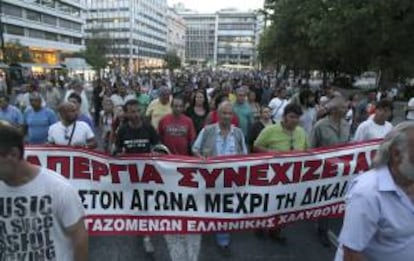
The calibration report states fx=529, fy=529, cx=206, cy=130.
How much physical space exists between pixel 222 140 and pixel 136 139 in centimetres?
95

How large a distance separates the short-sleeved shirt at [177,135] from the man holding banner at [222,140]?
2.61ft

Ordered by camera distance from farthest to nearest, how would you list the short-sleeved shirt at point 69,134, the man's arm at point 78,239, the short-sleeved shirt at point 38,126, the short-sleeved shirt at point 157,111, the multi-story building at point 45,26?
the multi-story building at point 45,26
the short-sleeved shirt at point 157,111
the short-sleeved shirt at point 38,126
the short-sleeved shirt at point 69,134
the man's arm at point 78,239

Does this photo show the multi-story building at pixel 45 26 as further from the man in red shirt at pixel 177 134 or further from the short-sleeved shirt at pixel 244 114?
the man in red shirt at pixel 177 134

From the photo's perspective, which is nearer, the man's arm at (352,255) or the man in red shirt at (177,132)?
the man's arm at (352,255)

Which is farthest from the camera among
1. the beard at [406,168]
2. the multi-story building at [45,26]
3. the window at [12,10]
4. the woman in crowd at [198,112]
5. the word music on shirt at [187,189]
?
the multi-story building at [45,26]

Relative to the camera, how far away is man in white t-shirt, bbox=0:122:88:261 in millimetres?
2725

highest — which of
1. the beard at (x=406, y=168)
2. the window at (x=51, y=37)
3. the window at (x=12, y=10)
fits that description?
the window at (x=12, y=10)

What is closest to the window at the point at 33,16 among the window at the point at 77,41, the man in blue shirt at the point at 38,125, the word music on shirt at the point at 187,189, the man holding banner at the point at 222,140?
the window at the point at 77,41

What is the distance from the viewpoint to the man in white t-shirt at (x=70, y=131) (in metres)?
6.23

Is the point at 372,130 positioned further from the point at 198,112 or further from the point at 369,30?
the point at 369,30

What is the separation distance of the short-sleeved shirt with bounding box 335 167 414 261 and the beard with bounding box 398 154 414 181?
68mm

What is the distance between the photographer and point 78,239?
293 centimetres

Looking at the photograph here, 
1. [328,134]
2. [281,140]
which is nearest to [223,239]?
[281,140]

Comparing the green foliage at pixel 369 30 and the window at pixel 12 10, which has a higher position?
the window at pixel 12 10
